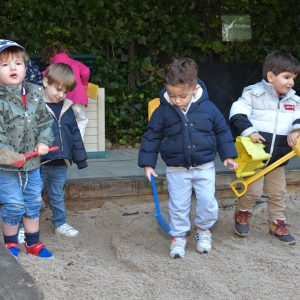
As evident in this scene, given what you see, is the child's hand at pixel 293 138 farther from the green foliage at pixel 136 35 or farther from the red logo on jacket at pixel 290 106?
the green foliage at pixel 136 35

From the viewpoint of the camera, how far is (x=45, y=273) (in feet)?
10.00

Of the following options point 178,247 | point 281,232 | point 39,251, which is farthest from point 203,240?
point 39,251

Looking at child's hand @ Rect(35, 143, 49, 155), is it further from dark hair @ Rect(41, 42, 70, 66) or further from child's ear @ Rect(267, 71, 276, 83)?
dark hair @ Rect(41, 42, 70, 66)

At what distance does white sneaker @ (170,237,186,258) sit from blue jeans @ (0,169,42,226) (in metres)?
0.81

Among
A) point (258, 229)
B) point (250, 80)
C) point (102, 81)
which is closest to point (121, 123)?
point (102, 81)

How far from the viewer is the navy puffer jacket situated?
11.7 ft

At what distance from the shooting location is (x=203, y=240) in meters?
3.72

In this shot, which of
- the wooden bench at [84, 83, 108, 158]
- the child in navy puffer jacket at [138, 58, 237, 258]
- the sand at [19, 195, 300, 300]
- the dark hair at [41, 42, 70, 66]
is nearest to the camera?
the sand at [19, 195, 300, 300]

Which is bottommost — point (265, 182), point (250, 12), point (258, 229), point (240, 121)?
point (258, 229)

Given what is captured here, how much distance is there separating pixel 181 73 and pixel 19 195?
1.11 metres

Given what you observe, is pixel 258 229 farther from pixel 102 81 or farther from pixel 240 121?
pixel 102 81

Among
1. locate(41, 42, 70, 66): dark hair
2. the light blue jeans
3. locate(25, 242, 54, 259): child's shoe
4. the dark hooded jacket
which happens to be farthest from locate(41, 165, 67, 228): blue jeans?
locate(41, 42, 70, 66): dark hair

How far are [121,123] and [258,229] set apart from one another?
10.2ft

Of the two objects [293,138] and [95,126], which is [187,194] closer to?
[293,138]
